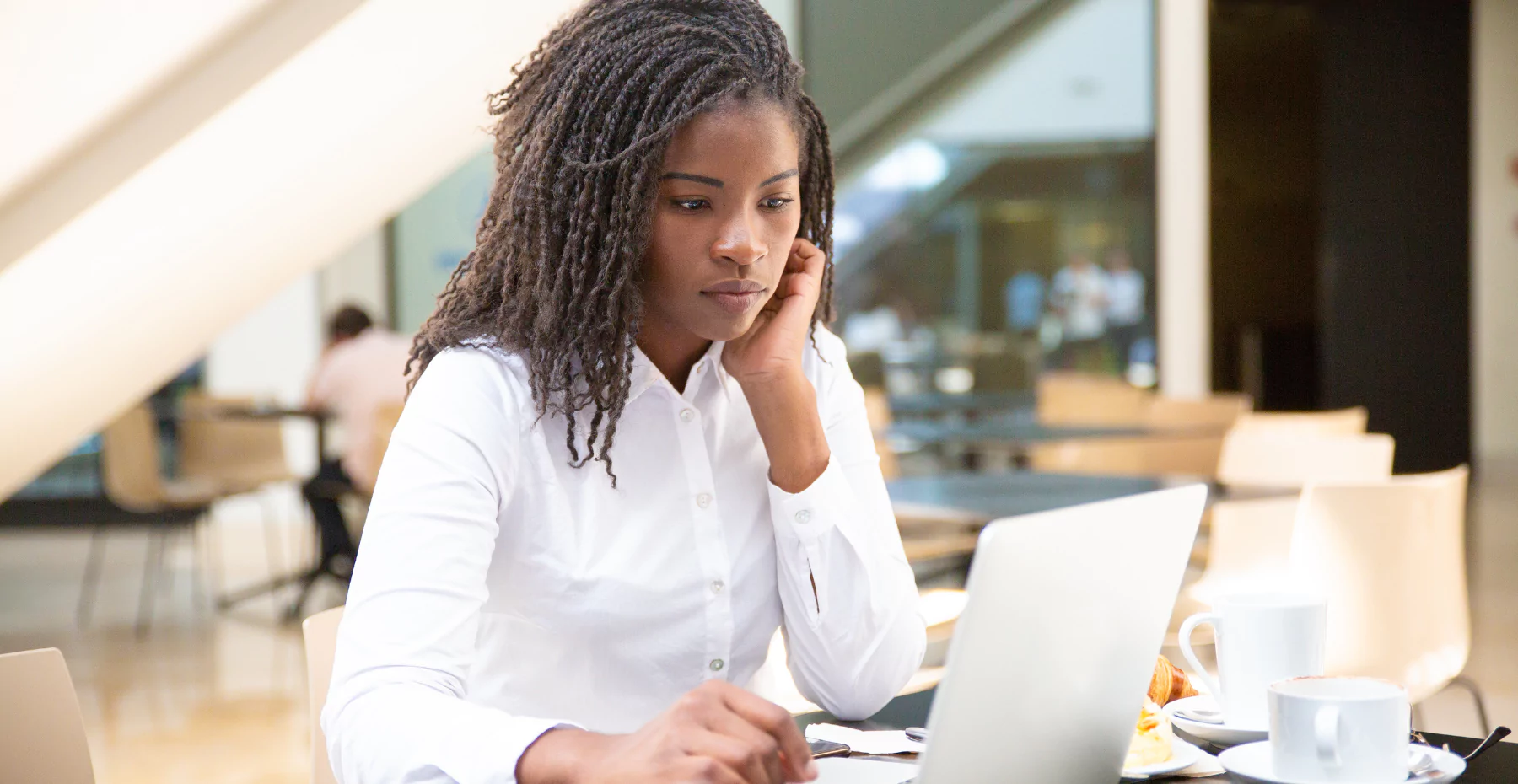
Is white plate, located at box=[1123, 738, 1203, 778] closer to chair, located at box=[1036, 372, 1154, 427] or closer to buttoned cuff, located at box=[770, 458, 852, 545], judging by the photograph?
buttoned cuff, located at box=[770, 458, 852, 545]

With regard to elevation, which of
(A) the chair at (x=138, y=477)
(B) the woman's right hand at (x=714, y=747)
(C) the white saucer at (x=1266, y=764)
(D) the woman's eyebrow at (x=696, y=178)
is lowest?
(A) the chair at (x=138, y=477)

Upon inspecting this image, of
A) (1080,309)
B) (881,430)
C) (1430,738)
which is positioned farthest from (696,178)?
(1080,309)

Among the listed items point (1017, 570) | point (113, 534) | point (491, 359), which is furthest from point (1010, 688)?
point (113, 534)

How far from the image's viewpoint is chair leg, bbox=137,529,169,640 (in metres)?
5.60

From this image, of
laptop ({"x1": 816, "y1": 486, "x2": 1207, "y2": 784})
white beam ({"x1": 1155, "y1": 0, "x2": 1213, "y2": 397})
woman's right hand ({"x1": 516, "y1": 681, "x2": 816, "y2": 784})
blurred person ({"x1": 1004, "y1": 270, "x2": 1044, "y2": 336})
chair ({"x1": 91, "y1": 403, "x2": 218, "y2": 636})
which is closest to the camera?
laptop ({"x1": 816, "y1": 486, "x2": 1207, "y2": 784})

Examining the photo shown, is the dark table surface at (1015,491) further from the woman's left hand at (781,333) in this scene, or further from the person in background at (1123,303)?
the person in background at (1123,303)

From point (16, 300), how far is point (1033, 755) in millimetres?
1874

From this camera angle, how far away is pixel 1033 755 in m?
0.79

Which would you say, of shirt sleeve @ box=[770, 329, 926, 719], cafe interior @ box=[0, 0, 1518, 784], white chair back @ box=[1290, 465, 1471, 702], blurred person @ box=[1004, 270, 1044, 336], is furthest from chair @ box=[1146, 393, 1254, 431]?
shirt sleeve @ box=[770, 329, 926, 719]

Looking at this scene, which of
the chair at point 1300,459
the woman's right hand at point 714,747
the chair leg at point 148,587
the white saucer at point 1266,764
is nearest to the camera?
the woman's right hand at point 714,747

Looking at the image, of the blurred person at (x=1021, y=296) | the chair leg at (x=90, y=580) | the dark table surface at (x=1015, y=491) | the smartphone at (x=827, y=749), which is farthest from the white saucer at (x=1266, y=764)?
the blurred person at (x=1021, y=296)

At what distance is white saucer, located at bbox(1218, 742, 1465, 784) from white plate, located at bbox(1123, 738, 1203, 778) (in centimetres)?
2

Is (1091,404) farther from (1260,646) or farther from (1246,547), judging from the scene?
(1260,646)

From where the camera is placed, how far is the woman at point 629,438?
1.09 meters
